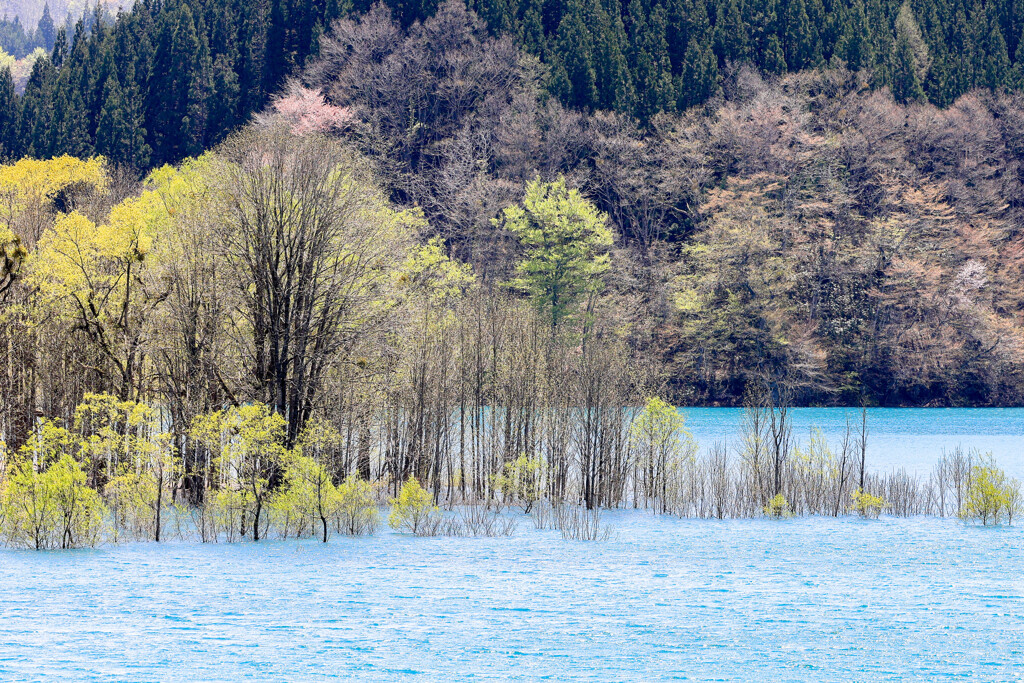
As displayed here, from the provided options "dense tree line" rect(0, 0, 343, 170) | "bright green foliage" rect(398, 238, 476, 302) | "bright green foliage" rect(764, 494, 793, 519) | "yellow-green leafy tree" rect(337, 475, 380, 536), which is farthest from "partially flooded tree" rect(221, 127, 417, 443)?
"dense tree line" rect(0, 0, 343, 170)

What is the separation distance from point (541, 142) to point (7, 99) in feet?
185

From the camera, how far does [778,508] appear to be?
37281 millimetres

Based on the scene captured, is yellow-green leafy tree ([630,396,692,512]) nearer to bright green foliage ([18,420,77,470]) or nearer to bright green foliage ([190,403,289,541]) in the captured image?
bright green foliage ([190,403,289,541])

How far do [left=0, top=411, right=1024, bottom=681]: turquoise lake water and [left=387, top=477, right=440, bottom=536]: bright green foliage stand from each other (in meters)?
0.87

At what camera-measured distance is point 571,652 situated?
22016 mm

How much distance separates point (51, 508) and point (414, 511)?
9.71 meters

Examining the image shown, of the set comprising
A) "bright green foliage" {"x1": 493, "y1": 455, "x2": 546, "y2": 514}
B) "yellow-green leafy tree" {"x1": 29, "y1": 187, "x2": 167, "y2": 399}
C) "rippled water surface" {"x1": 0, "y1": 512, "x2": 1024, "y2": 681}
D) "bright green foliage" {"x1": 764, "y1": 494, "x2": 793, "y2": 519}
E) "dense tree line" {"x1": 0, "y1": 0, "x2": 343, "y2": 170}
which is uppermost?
"dense tree line" {"x1": 0, "y1": 0, "x2": 343, "y2": 170}

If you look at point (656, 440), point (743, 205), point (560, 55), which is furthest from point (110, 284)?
point (560, 55)

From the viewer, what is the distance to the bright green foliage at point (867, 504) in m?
36.9

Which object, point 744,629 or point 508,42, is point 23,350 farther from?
point 508,42

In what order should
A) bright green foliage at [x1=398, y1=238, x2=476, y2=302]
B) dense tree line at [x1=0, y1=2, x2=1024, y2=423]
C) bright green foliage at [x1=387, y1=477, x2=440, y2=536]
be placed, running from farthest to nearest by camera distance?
dense tree line at [x1=0, y1=2, x2=1024, y2=423] < bright green foliage at [x1=398, y1=238, x2=476, y2=302] < bright green foliage at [x1=387, y1=477, x2=440, y2=536]

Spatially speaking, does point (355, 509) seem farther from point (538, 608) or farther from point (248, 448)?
point (538, 608)

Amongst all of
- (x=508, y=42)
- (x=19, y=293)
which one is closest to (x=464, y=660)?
(x=19, y=293)

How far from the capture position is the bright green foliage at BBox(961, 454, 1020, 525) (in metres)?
35.7
